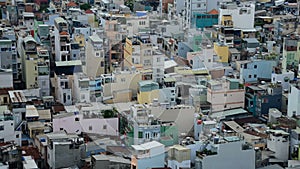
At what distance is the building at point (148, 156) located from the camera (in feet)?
24.1

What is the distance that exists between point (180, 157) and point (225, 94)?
261 centimetres

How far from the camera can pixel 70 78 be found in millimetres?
10625

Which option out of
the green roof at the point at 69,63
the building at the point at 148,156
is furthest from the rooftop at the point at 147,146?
the green roof at the point at 69,63

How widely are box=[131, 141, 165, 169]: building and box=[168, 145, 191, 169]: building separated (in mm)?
133

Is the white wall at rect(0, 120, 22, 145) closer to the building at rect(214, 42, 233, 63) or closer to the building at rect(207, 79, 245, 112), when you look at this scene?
the building at rect(207, 79, 245, 112)

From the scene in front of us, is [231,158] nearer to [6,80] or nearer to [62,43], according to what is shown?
[6,80]

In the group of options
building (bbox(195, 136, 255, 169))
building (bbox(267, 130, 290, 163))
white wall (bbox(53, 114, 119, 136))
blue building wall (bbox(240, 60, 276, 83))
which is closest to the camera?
building (bbox(195, 136, 255, 169))

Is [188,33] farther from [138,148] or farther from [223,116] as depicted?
[138,148]

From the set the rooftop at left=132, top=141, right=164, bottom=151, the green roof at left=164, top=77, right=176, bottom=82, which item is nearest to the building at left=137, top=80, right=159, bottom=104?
the green roof at left=164, top=77, right=176, bottom=82

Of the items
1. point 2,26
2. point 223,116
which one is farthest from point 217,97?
point 2,26

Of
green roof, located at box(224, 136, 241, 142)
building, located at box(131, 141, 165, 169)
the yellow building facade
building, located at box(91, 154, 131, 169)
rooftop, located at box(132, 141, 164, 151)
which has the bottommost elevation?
building, located at box(91, 154, 131, 169)

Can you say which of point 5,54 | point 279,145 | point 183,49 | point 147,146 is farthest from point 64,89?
point 279,145

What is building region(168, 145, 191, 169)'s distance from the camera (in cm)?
748

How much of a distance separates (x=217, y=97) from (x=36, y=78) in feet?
11.0
